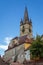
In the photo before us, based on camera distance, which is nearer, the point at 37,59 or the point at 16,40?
the point at 37,59

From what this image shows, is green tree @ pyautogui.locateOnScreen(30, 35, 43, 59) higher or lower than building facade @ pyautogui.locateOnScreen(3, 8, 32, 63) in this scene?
lower

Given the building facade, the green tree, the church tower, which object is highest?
the church tower

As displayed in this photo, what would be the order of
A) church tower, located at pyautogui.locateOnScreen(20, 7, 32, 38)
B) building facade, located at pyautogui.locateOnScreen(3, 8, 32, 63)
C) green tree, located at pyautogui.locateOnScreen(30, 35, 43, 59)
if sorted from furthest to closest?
church tower, located at pyautogui.locateOnScreen(20, 7, 32, 38), building facade, located at pyautogui.locateOnScreen(3, 8, 32, 63), green tree, located at pyautogui.locateOnScreen(30, 35, 43, 59)

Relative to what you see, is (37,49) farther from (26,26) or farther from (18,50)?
(26,26)

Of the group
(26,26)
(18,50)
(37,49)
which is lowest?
(37,49)

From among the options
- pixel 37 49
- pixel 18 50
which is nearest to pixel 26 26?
pixel 18 50

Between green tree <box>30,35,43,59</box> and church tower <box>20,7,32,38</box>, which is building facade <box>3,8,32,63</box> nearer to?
green tree <box>30,35,43,59</box>

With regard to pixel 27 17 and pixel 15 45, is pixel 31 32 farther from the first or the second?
pixel 15 45

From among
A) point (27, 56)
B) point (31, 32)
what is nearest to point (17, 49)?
point (27, 56)

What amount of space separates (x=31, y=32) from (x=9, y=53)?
127 ft

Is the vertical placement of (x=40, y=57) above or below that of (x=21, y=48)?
below

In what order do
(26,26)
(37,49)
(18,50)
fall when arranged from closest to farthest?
(37,49), (18,50), (26,26)

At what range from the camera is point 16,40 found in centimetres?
9381

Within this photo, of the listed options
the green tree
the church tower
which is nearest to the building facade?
the green tree
